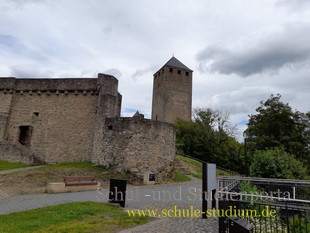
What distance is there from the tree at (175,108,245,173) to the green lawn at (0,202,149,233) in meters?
24.2

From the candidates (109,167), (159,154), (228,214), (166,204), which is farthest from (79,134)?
(228,214)

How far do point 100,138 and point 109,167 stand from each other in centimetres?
296

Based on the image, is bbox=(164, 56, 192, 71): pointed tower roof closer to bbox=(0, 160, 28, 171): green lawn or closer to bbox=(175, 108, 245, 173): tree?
bbox=(175, 108, 245, 173): tree

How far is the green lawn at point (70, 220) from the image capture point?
5.10 metres

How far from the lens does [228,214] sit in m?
4.97

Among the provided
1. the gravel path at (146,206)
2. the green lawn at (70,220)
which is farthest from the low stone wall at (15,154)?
the green lawn at (70,220)

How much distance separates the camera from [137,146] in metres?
15.3

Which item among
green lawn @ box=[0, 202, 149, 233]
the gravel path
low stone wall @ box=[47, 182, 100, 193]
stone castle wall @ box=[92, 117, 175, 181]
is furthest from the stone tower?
green lawn @ box=[0, 202, 149, 233]

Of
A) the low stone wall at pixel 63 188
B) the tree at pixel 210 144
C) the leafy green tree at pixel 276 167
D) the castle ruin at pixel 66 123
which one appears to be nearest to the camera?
the low stone wall at pixel 63 188

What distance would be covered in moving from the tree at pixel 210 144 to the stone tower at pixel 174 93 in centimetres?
781

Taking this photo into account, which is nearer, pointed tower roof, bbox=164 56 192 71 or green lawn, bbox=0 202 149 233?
green lawn, bbox=0 202 149 233

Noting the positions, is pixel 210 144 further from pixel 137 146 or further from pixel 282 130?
pixel 137 146

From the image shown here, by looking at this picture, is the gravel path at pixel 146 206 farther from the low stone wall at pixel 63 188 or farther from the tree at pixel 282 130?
the tree at pixel 282 130

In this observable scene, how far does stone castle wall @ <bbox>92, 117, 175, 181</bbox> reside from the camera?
49.7 ft
